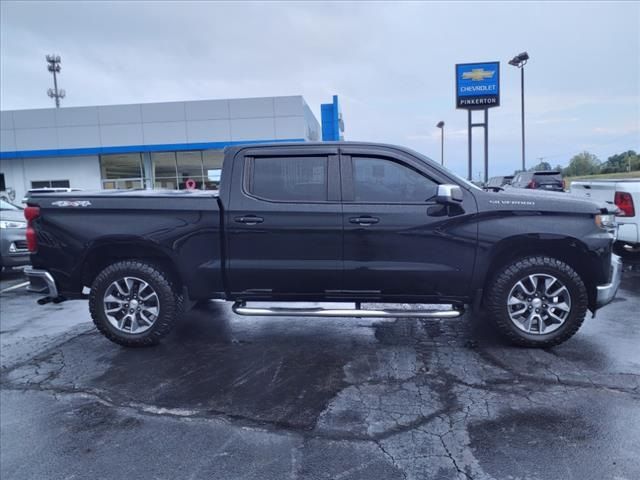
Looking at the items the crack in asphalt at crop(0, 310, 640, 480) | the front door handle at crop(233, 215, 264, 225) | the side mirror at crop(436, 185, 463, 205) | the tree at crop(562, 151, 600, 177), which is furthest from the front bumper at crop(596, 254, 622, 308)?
the tree at crop(562, 151, 600, 177)

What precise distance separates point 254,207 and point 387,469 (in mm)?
2690

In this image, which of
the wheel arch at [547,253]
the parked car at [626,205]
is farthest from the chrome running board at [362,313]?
the parked car at [626,205]

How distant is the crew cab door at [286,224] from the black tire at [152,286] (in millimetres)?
673

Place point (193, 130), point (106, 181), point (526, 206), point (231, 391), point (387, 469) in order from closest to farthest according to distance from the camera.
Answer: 1. point (387, 469)
2. point (231, 391)
3. point (526, 206)
4. point (193, 130)
5. point (106, 181)

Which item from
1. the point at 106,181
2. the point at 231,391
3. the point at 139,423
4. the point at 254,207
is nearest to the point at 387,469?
the point at 231,391

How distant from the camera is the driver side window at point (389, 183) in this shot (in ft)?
15.0

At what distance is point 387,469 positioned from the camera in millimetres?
2812

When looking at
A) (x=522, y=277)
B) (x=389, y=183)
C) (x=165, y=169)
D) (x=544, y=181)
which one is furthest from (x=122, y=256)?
(x=165, y=169)

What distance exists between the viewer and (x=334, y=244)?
15.0ft

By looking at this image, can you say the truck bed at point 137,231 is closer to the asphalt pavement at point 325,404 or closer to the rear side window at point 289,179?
the rear side window at point 289,179

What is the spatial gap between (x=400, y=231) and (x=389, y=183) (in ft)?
1.60

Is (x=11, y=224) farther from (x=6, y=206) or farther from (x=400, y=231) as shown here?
(x=400, y=231)

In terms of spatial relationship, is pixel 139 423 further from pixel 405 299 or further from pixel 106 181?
pixel 106 181

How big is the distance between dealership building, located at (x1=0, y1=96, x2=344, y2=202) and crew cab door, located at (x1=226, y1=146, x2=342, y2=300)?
2029cm
